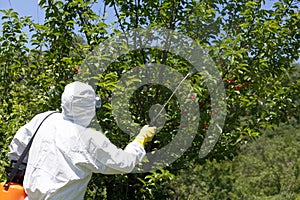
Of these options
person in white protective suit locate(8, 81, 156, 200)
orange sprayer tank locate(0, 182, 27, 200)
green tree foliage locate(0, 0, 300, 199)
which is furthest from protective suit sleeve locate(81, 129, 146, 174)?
green tree foliage locate(0, 0, 300, 199)

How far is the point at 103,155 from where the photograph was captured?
2359 mm

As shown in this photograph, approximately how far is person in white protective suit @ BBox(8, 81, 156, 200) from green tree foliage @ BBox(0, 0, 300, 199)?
3.23ft

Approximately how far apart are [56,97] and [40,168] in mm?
1556

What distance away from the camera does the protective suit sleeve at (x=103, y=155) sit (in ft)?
7.64

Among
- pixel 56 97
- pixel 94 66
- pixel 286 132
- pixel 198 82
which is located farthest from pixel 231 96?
pixel 286 132

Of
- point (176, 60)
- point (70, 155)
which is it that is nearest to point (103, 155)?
point (70, 155)

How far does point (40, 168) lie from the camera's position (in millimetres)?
2338

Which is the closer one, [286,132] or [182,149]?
[182,149]

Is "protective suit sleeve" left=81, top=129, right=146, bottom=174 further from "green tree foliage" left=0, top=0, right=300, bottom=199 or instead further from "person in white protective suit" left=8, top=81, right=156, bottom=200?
"green tree foliage" left=0, top=0, right=300, bottom=199

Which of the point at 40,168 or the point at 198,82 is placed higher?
the point at 198,82

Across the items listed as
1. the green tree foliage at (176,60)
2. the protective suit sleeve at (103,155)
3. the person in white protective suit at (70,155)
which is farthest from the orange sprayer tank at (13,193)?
the green tree foliage at (176,60)

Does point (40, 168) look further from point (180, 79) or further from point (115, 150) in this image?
point (180, 79)

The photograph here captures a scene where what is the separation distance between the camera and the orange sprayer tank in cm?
240

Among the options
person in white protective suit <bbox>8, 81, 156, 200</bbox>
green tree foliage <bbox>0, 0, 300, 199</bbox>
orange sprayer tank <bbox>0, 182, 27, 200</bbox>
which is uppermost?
green tree foliage <bbox>0, 0, 300, 199</bbox>
